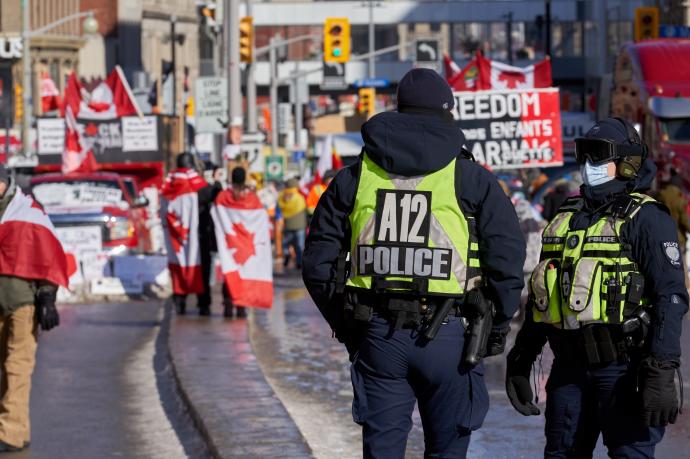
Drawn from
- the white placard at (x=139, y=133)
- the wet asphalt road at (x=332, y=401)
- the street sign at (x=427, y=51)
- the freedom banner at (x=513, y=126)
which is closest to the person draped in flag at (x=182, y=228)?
the wet asphalt road at (x=332, y=401)

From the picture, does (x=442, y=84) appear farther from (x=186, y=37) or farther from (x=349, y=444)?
(x=186, y=37)

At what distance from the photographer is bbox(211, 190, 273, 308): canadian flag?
17547mm

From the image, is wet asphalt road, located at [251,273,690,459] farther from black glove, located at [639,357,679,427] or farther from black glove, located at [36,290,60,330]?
black glove, located at [639,357,679,427]

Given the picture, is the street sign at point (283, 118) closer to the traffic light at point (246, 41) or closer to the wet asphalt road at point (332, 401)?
the traffic light at point (246, 41)

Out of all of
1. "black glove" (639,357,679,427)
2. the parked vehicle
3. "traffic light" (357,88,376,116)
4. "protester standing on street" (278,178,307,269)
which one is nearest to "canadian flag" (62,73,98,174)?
the parked vehicle

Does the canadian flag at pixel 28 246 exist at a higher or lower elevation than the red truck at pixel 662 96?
lower

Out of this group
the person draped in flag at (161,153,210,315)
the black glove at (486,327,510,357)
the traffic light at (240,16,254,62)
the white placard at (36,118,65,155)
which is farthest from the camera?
the white placard at (36,118,65,155)

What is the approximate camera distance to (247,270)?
17594 millimetres

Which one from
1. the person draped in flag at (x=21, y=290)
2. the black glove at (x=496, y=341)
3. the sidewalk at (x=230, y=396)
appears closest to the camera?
the black glove at (x=496, y=341)

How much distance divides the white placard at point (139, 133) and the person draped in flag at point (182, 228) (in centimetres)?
2068

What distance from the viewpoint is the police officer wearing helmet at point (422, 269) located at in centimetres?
604

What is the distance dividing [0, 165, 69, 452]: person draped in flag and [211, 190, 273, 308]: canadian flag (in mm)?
7653

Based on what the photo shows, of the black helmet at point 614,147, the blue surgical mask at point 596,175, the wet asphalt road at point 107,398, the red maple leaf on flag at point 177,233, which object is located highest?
the black helmet at point 614,147

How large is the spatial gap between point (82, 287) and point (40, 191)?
193 inches
